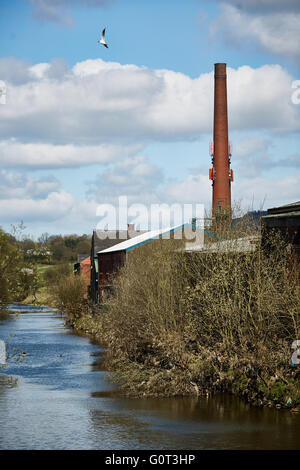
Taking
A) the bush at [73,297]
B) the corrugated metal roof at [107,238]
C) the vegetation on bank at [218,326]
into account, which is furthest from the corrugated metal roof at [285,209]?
the corrugated metal roof at [107,238]

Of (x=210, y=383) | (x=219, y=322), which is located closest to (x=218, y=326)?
(x=219, y=322)

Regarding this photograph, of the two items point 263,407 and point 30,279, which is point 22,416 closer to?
point 30,279

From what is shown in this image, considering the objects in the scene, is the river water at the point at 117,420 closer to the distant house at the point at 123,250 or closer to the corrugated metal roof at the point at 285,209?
the corrugated metal roof at the point at 285,209

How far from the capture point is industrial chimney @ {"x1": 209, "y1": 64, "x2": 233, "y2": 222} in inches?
1939

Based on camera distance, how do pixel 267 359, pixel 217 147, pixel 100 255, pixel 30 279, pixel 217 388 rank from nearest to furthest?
pixel 30 279
pixel 267 359
pixel 217 388
pixel 217 147
pixel 100 255

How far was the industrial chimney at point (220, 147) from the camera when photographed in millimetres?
49250

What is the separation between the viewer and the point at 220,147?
4966 cm

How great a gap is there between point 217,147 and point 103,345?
65.6 ft

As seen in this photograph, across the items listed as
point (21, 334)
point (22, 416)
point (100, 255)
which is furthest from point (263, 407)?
point (100, 255)

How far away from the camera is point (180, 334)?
70.8ft

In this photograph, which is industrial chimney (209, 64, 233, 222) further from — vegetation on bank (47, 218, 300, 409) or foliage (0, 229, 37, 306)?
foliage (0, 229, 37, 306)

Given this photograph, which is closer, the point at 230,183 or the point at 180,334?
the point at 180,334

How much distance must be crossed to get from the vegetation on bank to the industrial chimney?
25954mm

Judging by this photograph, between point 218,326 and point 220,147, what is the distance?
3172cm
